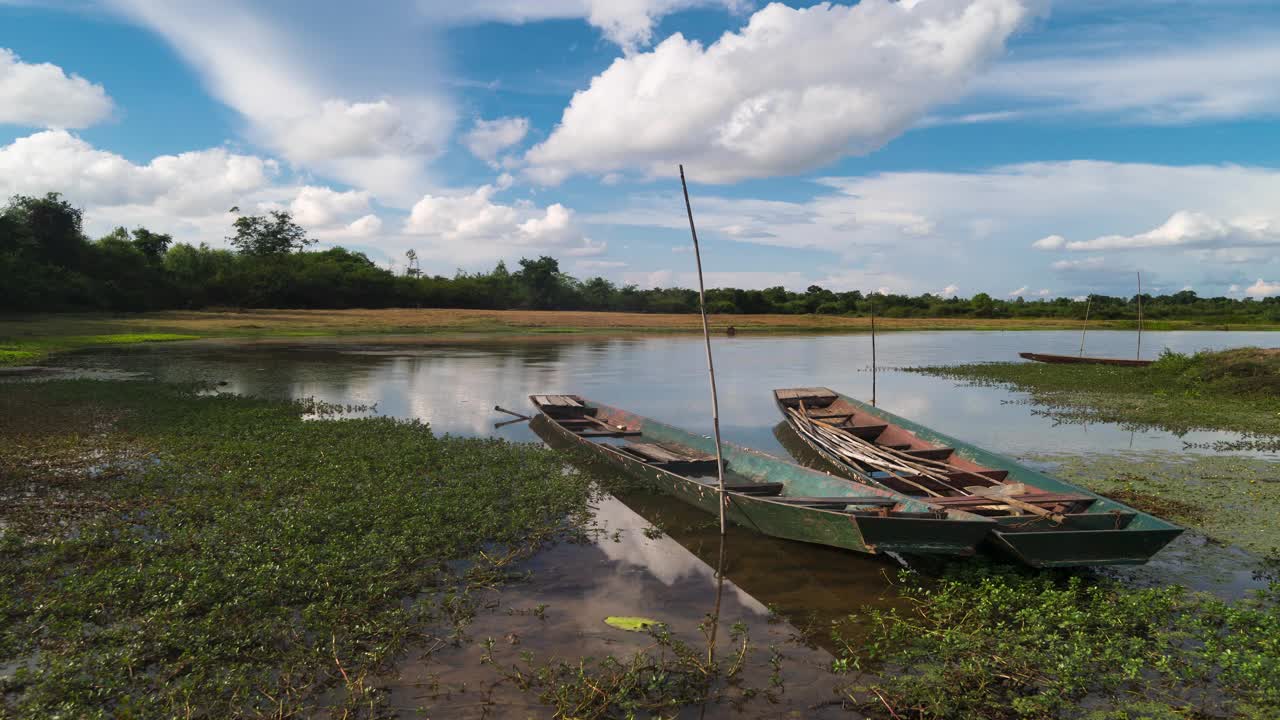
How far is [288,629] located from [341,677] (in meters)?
0.97

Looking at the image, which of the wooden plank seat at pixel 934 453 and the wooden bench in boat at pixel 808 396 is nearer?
the wooden plank seat at pixel 934 453

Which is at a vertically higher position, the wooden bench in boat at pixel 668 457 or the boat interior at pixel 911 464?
the boat interior at pixel 911 464

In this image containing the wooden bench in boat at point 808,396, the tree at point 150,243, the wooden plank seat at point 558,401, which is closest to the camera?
the wooden plank seat at point 558,401

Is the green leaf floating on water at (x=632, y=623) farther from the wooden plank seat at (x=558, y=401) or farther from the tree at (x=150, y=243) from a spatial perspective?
the tree at (x=150, y=243)

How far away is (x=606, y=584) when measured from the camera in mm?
8008

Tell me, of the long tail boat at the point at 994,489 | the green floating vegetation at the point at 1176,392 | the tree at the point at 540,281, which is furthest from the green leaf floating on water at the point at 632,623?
the tree at the point at 540,281

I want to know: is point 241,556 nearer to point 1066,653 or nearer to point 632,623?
point 632,623

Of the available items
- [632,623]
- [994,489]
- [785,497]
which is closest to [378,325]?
[785,497]

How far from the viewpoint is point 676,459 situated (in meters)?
12.9

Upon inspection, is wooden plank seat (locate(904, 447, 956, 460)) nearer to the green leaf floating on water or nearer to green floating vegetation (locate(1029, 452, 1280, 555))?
green floating vegetation (locate(1029, 452, 1280, 555))

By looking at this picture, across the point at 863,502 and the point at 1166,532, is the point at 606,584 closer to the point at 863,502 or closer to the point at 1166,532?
the point at 863,502

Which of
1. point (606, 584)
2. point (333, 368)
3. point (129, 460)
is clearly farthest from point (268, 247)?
point (606, 584)

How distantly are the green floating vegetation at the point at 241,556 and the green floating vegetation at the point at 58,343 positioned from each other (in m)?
→ 23.8

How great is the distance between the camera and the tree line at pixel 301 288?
59.9 meters
